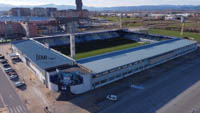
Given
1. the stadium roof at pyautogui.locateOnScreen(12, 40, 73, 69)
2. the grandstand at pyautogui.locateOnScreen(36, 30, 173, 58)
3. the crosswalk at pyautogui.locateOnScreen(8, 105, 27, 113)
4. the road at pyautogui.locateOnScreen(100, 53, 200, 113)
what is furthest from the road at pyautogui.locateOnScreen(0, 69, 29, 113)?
the grandstand at pyautogui.locateOnScreen(36, 30, 173, 58)

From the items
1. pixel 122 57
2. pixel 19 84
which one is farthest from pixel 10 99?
pixel 122 57

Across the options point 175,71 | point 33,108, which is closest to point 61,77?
point 33,108

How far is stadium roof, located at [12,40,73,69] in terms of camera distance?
33.6m

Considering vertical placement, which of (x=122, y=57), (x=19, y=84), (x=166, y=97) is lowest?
(x=166, y=97)

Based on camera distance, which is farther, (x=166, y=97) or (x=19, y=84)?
(x=19, y=84)

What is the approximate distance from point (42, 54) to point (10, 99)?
14487 millimetres

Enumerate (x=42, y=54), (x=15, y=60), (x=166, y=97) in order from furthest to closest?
(x=15, y=60), (x=42, y=54), (x=166, y=97)

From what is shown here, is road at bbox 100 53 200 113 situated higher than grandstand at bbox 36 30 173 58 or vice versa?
grandstand at bbox 36 30 173 58

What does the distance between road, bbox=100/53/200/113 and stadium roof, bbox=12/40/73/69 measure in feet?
49.9

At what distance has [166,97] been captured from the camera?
27.9 m

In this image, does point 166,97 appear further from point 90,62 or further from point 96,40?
point 96,40

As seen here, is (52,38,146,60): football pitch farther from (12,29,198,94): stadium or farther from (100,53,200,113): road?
(100,53,200,113): road

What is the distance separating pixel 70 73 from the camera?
29750 millimetres

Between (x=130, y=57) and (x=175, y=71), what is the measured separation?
39.2 ft
